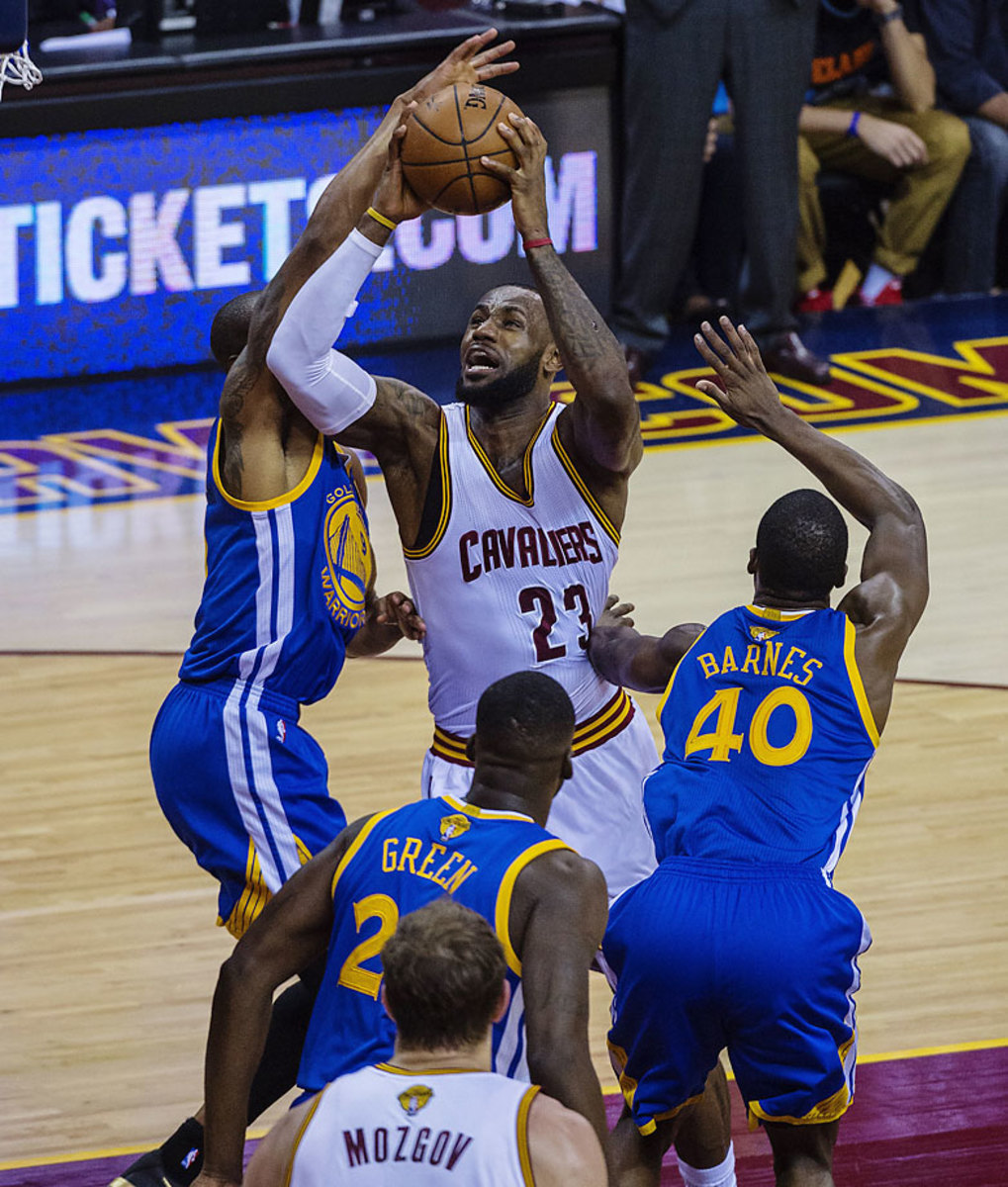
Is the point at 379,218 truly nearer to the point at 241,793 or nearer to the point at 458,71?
the point at 458,71

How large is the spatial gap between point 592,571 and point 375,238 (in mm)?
A: 994

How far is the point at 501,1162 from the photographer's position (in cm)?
294

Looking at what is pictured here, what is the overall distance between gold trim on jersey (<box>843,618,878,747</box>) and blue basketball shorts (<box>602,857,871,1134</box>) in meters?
0.33

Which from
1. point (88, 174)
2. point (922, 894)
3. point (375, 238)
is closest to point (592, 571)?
point (375, 238)

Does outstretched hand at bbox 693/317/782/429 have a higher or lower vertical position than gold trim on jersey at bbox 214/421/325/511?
higher

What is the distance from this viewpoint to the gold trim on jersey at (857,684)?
424 cm

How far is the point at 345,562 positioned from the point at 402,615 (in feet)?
0.83

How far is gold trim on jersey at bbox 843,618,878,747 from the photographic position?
4242 millimetres

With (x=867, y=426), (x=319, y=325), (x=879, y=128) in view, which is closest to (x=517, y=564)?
(x=319, y=325)

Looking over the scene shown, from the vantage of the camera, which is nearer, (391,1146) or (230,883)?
(391,1146)

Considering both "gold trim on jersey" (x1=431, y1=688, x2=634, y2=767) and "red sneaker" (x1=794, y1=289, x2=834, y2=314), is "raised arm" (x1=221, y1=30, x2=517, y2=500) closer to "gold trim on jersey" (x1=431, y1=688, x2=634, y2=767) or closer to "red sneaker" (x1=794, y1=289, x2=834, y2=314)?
"gold trim on jersey" (x1=431, y1=688, x2=634, y2=767)

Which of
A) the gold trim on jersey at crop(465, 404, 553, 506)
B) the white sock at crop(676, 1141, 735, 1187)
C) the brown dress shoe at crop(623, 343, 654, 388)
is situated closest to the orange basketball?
the gold trim on jersey at crop(465, 404, 553, 506)

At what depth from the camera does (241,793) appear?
4668 millimetres

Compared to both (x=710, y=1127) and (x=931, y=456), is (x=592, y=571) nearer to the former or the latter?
(x=710, y=1127)
